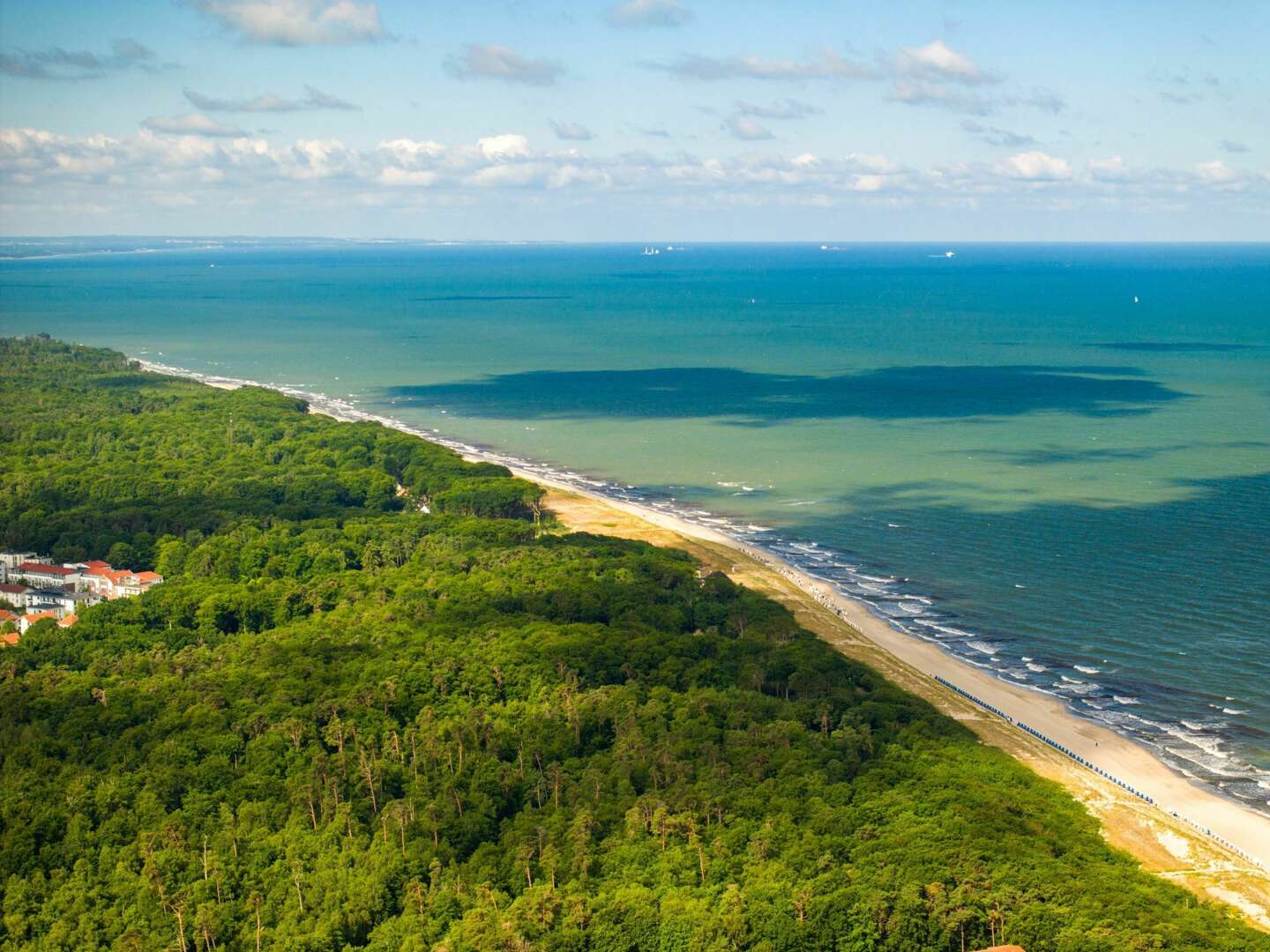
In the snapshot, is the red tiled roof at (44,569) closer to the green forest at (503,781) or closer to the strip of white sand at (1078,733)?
the green forest at (503,781)

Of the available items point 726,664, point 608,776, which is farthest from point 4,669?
point 726,664

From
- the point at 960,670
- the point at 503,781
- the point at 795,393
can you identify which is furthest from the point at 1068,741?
the point at 795,393

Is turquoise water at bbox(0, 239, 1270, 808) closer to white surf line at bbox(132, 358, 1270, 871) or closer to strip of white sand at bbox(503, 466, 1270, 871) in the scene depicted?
white surf line at bbox(132, 358, 1270, 871)

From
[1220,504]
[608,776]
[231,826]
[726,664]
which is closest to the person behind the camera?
[231,826]

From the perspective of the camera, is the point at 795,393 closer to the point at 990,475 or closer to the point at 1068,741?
the point at 990,475

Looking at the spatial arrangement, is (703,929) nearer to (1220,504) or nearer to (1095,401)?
(1220,504)

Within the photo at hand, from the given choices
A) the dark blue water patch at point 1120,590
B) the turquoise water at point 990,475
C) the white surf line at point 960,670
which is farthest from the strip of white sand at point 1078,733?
the dark blue water patch at point 1120,590
